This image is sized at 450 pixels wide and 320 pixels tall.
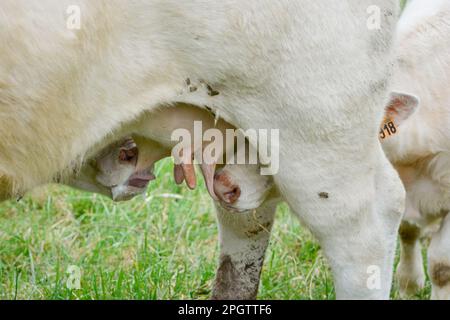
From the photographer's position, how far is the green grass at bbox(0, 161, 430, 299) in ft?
14.0

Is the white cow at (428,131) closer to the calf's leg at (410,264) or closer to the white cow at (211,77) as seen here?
the calf's leg at (410,264)

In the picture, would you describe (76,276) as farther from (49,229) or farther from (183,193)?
(183,193)

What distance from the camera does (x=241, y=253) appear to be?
4.09 metres

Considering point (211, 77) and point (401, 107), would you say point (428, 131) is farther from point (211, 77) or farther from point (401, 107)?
point (211, 77)

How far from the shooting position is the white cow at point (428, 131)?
13.4 feet

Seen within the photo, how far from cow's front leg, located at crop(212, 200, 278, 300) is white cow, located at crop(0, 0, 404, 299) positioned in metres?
0.73

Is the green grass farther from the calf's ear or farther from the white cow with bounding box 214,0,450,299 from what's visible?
the calf's ear

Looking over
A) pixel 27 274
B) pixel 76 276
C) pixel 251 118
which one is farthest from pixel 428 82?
pixel 27 274

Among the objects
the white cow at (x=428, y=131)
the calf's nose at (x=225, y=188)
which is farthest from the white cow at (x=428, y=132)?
the calf's nose at (x=225, y=188)

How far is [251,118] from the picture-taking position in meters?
3.10

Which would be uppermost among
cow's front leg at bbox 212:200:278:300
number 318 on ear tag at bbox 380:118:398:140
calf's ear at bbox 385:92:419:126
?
calf's ear at bbox 385:92:419:126

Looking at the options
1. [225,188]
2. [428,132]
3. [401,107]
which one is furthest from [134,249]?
[401,107]

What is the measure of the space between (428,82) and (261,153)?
1.20 m

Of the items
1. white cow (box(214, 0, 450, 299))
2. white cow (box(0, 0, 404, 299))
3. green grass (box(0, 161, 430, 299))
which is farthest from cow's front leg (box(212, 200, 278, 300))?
white cow (box(0, 0, 404, 299))
